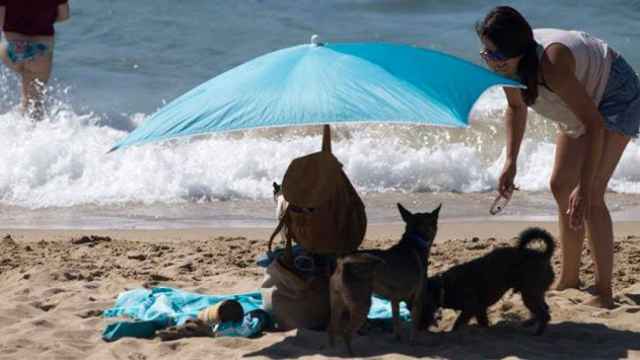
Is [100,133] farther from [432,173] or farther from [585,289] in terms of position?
[585,289]

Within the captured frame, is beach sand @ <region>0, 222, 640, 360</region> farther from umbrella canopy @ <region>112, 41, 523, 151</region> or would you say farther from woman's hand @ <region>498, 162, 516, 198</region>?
umbrella canopy @ <region>112, 41, 523, 151</region>

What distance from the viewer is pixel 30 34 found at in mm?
10945

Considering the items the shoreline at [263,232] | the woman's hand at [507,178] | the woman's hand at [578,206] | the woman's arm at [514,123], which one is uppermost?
the woman's arm at [514,123]

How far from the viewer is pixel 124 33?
16.8 metres

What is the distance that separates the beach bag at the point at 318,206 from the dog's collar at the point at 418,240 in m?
0.42

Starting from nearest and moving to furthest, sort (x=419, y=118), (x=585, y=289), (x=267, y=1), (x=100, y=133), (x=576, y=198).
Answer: (x=419, y=118) < (x=576, y=198) < (x=585, y=289) < (x=100, y=133) < (x=267, y=1)

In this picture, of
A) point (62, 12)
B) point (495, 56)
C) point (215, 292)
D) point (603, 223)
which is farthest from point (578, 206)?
point (62, 12)

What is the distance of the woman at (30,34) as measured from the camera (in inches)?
426

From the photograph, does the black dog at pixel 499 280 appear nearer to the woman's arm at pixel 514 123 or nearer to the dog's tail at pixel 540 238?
the dog's tail at pixel 540 238

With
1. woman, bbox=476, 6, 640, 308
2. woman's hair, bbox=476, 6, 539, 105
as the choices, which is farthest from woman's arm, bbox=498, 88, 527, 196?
woman's hair, bbox=476, 6, 539, 105

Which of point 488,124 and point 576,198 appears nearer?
point 576,198

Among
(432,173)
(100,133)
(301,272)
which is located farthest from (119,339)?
(100,133)

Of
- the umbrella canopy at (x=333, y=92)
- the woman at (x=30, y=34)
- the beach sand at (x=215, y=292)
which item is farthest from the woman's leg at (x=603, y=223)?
the woman at (x=30, y=34)

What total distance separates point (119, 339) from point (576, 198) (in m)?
2.12
